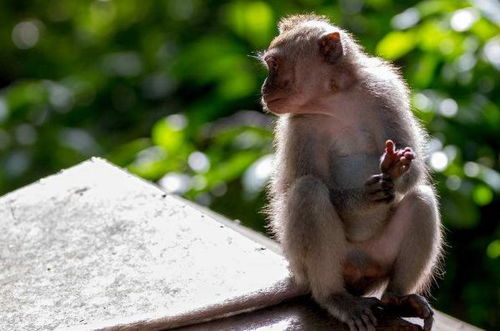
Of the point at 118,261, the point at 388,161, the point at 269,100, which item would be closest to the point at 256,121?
the point at 118,261

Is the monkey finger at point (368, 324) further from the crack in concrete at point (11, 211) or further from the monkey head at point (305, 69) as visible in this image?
the crack in concrete at point (11, 211)

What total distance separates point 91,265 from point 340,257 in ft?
4.91

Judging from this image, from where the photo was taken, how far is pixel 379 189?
5242mm

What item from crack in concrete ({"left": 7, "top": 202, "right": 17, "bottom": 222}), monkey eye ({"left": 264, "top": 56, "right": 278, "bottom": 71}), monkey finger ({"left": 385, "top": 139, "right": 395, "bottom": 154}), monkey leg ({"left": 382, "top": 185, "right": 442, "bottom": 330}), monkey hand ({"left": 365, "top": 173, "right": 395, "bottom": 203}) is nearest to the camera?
monkey finger ({"left": 385, "top": 139, "right": 395, "bottom": 154})

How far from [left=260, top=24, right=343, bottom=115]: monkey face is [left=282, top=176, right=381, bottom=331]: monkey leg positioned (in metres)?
0.43

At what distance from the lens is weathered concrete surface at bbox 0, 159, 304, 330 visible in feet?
18.5

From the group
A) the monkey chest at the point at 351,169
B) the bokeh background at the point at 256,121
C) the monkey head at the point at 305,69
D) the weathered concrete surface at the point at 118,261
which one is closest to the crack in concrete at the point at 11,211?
the weathered concrete surface at the point at 118,261

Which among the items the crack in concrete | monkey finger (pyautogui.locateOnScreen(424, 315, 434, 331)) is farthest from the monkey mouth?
the crack in concrete

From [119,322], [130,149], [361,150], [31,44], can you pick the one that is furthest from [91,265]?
[31,44]

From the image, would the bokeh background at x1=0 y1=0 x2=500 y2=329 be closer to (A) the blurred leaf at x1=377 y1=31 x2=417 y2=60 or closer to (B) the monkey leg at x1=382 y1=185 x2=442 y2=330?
(A) the blurred leaf at x1=377 y1=31 x2=417 y2=60

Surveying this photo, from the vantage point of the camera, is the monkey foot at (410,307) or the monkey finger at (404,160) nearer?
the monkey finger at (404,160)

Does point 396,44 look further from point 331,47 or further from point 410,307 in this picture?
point 410,307

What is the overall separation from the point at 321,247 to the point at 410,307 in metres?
0.53

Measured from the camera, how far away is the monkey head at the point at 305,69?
5.64 meters
